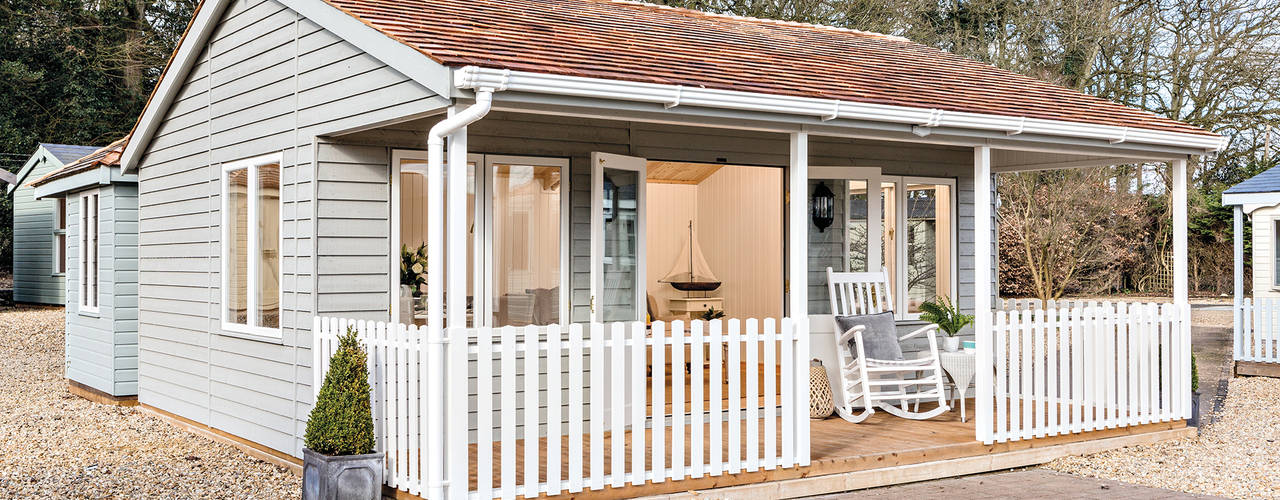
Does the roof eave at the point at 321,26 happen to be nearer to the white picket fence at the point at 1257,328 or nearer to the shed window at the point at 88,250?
the shed window at the point at 88,250

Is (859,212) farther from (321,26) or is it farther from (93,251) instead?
(93,251)

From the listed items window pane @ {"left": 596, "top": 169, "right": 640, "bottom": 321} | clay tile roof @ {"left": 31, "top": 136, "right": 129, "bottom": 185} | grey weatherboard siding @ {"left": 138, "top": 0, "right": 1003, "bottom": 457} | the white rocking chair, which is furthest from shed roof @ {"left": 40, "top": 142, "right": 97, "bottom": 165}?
the white rocking chair

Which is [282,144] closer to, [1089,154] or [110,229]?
[110,229]

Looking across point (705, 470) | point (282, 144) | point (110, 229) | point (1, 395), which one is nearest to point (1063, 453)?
point (705, 470)

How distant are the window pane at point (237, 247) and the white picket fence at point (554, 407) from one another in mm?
1478

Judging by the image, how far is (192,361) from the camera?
831cm

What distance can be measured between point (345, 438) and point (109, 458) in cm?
288

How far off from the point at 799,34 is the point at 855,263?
7.22ft

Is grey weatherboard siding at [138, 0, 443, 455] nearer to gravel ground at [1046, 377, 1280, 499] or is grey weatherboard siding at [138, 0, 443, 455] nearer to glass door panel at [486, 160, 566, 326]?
glass door panel at [486, 160, 566, 326]

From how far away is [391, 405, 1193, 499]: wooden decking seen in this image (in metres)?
5.92

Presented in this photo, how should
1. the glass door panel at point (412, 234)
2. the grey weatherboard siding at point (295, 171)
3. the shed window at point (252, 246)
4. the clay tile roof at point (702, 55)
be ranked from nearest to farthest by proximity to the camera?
1. the clay tile roof at point (702, 55)
2. the grey weatherboard siding at point (295, 171)
3. the glass door panel at point (412, 234)
4. the shed window at point (252, 246)

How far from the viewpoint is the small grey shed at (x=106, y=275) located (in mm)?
9539

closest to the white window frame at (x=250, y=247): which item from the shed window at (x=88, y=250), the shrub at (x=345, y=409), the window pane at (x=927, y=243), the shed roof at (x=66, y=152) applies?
the shrub at (x=345, y=409)

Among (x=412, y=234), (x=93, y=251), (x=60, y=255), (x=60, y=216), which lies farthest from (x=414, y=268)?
(x=60, y=255)
